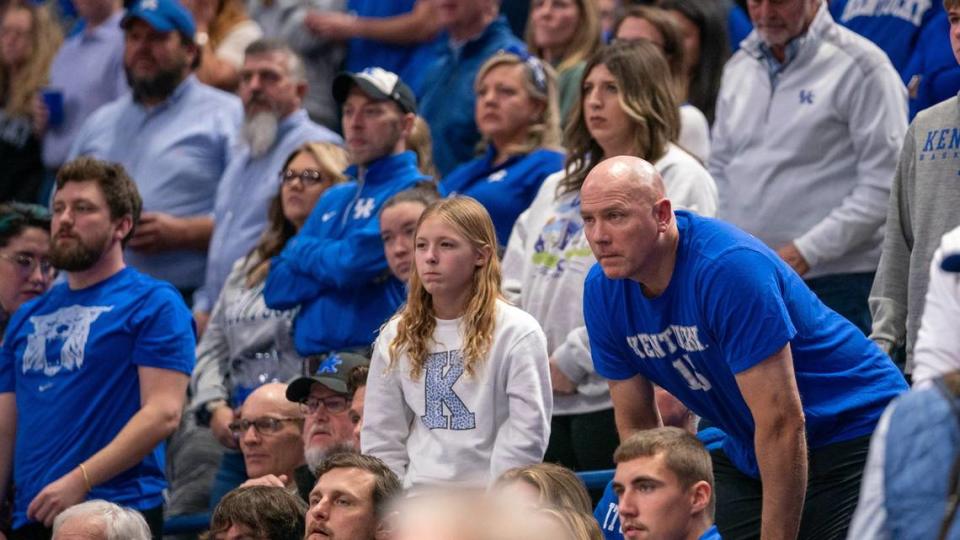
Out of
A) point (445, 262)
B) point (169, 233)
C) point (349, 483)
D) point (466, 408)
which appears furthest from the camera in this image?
point (169, 233)

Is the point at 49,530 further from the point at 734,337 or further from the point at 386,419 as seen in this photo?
the point at 734,337

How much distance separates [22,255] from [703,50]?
128 inches

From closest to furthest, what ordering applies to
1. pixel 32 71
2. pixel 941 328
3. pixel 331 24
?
pixel 941 328 < pixel 331 24 < pixel 32 71

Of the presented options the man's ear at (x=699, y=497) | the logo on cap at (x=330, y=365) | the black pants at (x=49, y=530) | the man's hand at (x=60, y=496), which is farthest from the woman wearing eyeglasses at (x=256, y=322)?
the man's ear at (x=699, y=497)

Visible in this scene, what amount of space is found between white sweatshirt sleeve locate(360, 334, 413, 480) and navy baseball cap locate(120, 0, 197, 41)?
3815mm

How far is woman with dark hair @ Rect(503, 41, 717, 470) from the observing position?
600 centimetres

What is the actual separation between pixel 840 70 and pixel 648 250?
2028 mm

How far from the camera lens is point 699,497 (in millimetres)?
4605

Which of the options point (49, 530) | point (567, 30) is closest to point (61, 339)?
point (49, 530)

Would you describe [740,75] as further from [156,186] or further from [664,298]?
[156,186]

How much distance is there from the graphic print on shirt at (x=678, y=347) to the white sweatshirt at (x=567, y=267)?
40.0 inches

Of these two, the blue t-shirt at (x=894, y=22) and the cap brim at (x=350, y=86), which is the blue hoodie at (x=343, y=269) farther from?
the blue t-shirt at (x=894, y=22)

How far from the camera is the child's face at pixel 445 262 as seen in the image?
542cm

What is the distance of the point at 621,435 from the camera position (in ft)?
16.8
